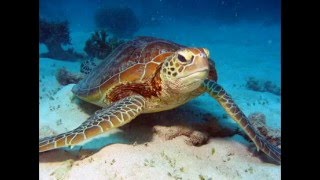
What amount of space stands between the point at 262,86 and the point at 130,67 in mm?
6988

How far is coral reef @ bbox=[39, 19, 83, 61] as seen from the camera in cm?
1214

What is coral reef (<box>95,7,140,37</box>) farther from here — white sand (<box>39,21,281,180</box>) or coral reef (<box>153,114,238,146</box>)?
coral reef (<box>153,114,238,146</box>)

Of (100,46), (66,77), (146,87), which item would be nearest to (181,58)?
(146,87)

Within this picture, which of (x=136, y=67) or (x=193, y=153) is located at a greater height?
(x=136, y=67)

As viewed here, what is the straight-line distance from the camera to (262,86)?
10.3 metres

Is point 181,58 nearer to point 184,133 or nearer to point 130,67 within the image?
point 130,67

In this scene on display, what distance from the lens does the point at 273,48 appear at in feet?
62.6

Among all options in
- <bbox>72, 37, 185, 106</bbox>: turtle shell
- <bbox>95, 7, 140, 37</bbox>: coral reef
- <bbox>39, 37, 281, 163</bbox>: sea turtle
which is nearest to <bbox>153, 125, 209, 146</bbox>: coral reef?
<bbox>39, 37, 281, 163</bbox>: sea turtle

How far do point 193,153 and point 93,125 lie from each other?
1483mm

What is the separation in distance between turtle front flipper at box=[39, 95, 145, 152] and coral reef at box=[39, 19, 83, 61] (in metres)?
8.91

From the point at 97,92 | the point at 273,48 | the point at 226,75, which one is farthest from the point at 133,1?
the point at 97,92
